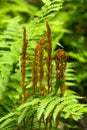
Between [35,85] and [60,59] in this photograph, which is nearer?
[60,59]

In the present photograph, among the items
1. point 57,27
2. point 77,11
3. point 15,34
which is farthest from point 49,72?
point 77,11

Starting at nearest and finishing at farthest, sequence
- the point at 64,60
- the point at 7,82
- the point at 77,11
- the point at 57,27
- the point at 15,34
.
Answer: the point at 64,60 < the point at 7,82 < the point at 15,34 < the point at 57,27 < the point at 77,11

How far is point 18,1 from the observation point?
227 inches

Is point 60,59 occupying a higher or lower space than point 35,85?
higher

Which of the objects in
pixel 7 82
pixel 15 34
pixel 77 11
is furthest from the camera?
pixel 77 11

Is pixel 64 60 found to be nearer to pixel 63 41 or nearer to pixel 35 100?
pixel 35 100

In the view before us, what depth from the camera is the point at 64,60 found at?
2.17 m

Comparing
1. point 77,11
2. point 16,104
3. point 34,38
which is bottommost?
point 16,104

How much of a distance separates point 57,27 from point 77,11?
0.65 metres

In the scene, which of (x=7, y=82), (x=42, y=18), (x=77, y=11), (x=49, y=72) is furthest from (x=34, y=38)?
(x=77, y=11)

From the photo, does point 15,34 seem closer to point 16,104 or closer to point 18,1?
point 16,104

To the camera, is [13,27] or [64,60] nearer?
[64,60]

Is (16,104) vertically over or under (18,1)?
under

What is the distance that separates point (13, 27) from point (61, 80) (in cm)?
97
